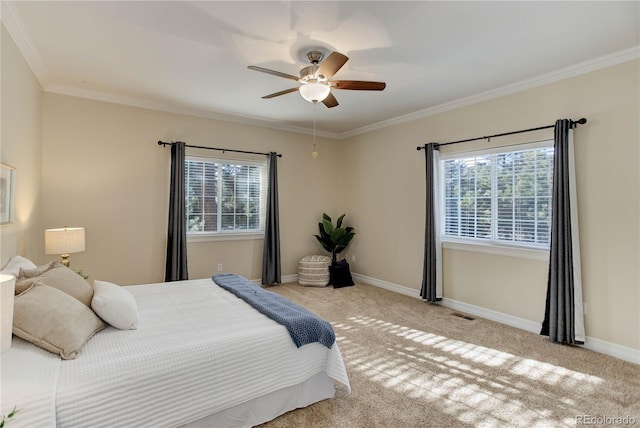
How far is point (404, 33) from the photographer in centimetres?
254

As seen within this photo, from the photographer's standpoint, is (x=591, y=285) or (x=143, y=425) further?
(x=591, y=285)

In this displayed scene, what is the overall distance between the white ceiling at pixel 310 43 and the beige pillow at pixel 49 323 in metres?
1.94

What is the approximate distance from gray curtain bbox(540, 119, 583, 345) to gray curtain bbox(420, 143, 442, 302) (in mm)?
1317

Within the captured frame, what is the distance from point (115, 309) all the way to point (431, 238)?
3595mm

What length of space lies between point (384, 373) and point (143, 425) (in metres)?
1.72

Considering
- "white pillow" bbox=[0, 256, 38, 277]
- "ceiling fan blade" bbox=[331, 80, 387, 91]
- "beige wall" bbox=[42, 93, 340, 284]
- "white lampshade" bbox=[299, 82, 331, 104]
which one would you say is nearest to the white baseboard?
"beige wall" bbox=[42, 93, 340, 284]

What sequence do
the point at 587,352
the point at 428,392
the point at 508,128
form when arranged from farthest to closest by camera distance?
the point at 508,128 → the point at 587,352 → the point at 428,392

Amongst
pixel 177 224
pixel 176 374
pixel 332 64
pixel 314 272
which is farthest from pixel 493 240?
pixel 177 224

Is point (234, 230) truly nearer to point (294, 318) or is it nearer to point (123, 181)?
point (123, 181)

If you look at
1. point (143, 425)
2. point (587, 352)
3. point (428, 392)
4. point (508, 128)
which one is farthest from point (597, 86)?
point (143, 425)

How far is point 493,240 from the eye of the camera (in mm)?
3861

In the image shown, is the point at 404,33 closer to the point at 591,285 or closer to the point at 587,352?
the point at 591,285

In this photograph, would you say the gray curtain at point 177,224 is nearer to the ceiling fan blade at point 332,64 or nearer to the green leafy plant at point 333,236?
the green leafy plant at point 333,236

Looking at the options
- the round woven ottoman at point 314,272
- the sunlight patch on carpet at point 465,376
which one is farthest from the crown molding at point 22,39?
the round woven ottoman at point 314,272
